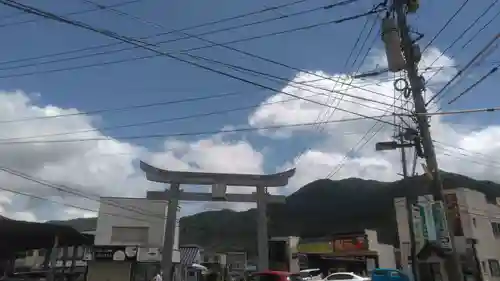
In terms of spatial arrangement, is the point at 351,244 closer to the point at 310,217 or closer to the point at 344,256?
the point at 344,256

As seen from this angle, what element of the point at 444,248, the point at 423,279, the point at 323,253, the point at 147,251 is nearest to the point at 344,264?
the point at 323,253

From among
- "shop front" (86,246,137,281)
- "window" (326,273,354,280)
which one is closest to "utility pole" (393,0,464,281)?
"window" (326,273,354,280)

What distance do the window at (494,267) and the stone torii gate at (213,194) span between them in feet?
56.8

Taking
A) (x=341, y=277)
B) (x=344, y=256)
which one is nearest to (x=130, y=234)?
(x=341, y=277)

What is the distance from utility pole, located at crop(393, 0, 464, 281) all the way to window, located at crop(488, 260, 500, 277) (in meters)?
25.8

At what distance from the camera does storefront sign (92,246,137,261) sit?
1224 inches

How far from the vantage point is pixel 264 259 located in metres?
31.0

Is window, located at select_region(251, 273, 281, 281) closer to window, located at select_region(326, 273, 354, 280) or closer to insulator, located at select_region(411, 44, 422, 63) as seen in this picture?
insulator, located at select_region(411, 44, 422, 63)

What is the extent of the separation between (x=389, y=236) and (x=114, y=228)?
167 ft

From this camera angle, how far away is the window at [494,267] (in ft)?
108

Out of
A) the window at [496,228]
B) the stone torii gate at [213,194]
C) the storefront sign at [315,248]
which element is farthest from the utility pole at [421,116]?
the storefront sign at [315,248]

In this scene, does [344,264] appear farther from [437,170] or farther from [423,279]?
[437,170]

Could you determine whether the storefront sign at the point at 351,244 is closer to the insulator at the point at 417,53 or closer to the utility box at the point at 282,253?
the utility box at the point at 282,253

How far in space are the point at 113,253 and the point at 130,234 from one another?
5527mm
